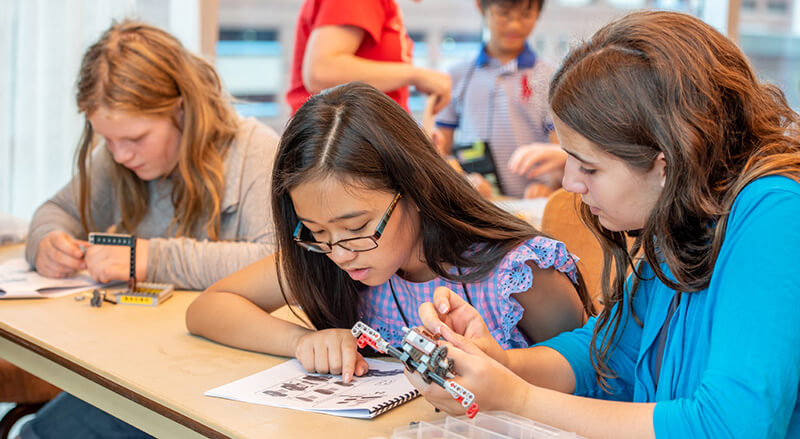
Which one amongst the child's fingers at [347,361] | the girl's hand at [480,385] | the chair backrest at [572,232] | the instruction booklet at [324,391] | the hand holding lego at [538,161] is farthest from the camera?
the hand holding lego at [538,161]

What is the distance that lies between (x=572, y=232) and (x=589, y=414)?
25.9 inches

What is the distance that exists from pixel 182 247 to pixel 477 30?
257 centimetres

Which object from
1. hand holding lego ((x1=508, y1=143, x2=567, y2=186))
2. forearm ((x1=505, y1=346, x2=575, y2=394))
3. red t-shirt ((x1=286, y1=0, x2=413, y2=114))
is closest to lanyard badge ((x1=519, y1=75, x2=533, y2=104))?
hand holding lego ((x1=508, y1=143, x2=567, y2=186))

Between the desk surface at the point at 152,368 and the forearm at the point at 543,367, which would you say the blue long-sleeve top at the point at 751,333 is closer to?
the forearm at the point at 543,367

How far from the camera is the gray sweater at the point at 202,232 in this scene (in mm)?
1658

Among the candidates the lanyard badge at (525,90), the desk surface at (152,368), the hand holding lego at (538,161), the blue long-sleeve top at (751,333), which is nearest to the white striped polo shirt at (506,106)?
the lanyard badge at (525,90)

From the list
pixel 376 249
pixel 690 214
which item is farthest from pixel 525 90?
pixel 690 214

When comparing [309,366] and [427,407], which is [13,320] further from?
[427,407]

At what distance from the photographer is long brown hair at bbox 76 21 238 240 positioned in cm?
171

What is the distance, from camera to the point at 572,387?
1116mm

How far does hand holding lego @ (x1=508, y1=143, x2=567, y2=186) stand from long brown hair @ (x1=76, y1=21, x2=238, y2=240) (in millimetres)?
838

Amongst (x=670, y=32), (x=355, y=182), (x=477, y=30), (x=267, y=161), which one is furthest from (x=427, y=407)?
(x=477, y=30)

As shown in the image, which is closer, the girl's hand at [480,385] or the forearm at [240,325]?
the girl's hand at [480,385]

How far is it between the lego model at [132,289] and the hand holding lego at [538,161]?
1.07 metres
